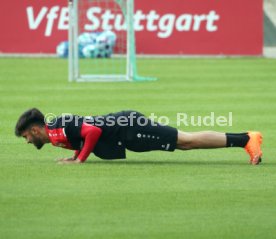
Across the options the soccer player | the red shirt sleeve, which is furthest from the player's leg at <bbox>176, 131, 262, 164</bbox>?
the red shirt sleeve

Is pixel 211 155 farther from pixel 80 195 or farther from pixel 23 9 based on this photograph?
pixel 23 9

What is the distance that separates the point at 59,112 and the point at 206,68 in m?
11.2

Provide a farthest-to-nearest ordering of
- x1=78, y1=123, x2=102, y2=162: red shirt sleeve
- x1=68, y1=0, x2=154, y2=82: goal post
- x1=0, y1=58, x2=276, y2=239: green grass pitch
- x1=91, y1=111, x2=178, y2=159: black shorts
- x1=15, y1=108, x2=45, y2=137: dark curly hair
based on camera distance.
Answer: x1=68, y1=0, x2=154, y2=82: goal post < x1=91, y1=111, x2=178, y2=159: black shorts < x1=15, y1=108, x2=45, y2=137: dark curly hair < x1=78, y1=123, x2=102, y2=162: red shirt sleeve < x1=0, y1=58, x2=276, y2=239: green grass pitch

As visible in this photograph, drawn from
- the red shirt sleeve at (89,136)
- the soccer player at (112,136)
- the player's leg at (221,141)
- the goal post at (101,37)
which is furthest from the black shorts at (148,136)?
the goal post at (101,37)

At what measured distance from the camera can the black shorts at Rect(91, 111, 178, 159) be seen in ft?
41.2

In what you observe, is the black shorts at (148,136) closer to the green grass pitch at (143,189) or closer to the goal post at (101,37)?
the green grass pitch at (143,189)

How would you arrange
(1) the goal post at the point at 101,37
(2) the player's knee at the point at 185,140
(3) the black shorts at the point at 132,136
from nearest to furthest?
(3) the black shorts at the point at 132,136, (2) the player's knee at the point at 185,140, (1) the goal post at the point at 101,37

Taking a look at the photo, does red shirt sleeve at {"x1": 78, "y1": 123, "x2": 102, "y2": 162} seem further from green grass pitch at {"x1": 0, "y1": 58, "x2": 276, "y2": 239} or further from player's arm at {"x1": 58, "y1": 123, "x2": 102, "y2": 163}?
green grass pitch at {"x1": 0, "y1": 58, "x2": 276, "y2": 239}

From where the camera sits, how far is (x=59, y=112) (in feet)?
61.7

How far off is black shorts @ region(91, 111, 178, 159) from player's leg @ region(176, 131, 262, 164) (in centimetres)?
13

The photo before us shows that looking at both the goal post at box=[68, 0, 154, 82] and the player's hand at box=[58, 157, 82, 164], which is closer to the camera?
the player's hand at box=[58, 157, 82, 164]

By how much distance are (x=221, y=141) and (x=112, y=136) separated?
1241 mm

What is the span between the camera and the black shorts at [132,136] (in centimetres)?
1255

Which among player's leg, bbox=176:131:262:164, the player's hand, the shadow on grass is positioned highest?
player's leg, bbox=176:131:262:164
